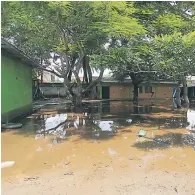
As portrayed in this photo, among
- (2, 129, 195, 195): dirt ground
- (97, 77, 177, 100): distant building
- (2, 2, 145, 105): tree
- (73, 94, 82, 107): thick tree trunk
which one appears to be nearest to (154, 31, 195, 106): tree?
(2, 2, 145, 105): tree

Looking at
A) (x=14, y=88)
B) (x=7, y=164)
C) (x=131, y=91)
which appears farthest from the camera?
(x=131, y=91)

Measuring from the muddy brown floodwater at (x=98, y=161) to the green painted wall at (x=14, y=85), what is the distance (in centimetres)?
174

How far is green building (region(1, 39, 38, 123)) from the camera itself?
10445mm

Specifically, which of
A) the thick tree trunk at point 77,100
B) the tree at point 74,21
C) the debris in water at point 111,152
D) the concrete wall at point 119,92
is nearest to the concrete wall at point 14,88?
the tree at point 74,21

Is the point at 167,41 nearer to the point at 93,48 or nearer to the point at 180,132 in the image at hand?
the point at 180,132

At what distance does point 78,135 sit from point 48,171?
3765mm

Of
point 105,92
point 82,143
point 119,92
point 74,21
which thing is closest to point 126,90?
point 119,92

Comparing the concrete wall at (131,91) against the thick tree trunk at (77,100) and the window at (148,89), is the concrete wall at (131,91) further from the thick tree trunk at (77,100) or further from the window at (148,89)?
the thick tree trunk at (77,100)

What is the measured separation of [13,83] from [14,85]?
198mm

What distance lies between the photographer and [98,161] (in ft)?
19.8

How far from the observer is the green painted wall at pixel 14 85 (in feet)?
34.8

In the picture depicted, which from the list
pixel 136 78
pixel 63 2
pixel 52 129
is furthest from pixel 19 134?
pixel 136 78

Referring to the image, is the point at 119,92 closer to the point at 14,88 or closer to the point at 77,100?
the point at 77,100

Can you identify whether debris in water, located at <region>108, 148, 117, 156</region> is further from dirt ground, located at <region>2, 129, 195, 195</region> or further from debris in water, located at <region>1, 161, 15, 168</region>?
debris in water, located at <region>1, 161, 15, 168</region>
